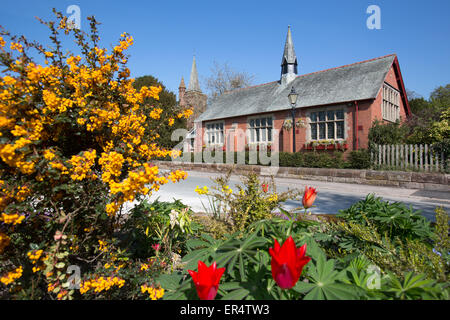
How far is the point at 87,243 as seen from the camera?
1.90 metres

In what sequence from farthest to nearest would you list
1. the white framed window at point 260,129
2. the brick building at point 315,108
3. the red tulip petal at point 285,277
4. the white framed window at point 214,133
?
the white framed window at point 214,133, the white framed window at point 260,129, the brick building at point 315,108, the red tulip petal at point 285,277

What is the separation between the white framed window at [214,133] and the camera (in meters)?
22.9

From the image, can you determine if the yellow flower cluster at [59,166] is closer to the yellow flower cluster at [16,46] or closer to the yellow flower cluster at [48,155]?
the yellow flower cluster at [48,155]

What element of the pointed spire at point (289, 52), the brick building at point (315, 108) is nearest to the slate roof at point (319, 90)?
the brick building at point (315, 108)

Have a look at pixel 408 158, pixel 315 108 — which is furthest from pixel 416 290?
pixel 315 108

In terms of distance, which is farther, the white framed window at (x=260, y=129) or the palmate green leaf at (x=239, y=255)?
the white framed window at (x=260, y=129)

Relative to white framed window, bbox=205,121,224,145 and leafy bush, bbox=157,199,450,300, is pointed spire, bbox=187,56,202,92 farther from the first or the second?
leafy bush, bbox=157,199,450,300

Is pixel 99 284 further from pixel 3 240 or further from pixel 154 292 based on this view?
pixel 3 240

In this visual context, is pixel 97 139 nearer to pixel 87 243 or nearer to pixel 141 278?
pixel 87 243

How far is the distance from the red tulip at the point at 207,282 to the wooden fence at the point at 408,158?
11.8m

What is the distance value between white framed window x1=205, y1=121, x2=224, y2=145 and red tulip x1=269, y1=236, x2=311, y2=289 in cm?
2179

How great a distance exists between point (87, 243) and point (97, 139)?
800 mm

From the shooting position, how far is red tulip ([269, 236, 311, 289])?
0.98 m
